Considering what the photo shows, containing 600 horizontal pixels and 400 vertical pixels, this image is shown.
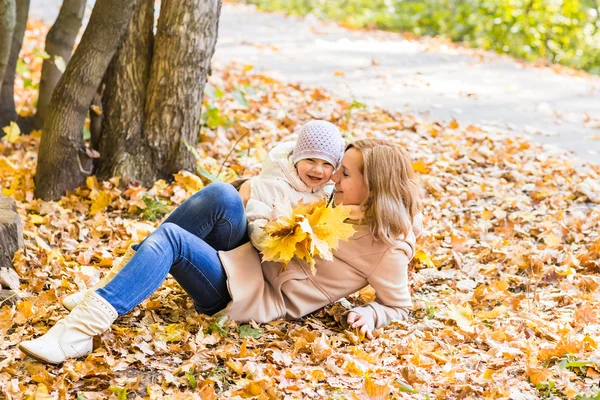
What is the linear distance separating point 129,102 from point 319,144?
→ 2.02m

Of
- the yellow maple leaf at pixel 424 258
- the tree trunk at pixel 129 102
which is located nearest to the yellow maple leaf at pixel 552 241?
the yellow maple leaf at pixel 424 258

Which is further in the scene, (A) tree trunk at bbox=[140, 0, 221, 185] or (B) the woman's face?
(A) tree trunk at bbox=[140, 0, 221, 185]

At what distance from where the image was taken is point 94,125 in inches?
193

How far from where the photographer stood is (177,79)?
15.5ft

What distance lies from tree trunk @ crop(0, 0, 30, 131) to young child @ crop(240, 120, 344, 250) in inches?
122

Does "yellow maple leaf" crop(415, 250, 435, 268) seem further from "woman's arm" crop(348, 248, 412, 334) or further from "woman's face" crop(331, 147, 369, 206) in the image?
"woman's face" crop(331, 147, 369, 206)

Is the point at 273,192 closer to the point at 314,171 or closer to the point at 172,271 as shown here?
the point at 314,171

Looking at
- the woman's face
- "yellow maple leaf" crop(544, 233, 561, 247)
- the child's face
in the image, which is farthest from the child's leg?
"yellow maple leaf" crop(544, 233, 561, 247)

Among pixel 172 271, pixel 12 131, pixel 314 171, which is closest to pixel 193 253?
pixel 172 271

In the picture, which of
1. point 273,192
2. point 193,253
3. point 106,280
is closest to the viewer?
point 193,253

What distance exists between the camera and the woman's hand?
320 cm

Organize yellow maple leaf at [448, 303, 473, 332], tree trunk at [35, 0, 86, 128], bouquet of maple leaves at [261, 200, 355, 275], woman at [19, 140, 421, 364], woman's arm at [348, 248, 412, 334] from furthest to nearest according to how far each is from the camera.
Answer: tree trunk at [35, 0, 86, 128], yellow maple leaf at [448, 303, 473, 332], woman's arm at [348, 248, 412, 334], woman at [19, 140, 421, 364], bouquet of maple leaves at [261, 200, 355, 275]

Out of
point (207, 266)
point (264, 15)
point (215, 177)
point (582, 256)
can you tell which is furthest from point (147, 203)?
point (264, 15)

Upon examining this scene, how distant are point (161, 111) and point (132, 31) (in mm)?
564
